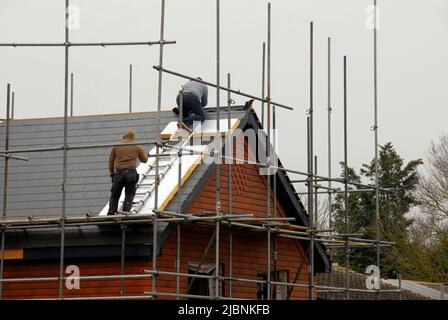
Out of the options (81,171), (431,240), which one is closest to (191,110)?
(81,171)

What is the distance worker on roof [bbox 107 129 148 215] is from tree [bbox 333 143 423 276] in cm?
2765

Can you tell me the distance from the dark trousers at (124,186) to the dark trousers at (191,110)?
3.73 metres

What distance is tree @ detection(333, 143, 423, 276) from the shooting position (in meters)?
52.2

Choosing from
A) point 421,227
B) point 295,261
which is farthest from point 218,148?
point 421,227

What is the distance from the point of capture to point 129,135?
896 inches

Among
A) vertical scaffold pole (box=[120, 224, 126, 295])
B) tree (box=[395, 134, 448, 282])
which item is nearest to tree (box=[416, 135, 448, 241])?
tree (box=[395, 134, 448, 282])

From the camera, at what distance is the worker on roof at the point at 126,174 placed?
2248 cm

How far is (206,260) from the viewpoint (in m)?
25.0

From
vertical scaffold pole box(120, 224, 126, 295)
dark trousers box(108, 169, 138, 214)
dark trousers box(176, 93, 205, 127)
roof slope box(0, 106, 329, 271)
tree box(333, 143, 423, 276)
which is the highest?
tree box(333, 143, 423, 276)

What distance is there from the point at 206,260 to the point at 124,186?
3139 millimetres

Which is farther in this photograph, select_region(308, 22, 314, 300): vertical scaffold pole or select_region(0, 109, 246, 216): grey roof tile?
select_region(308, 22, 314, 300): vertical scaffold pole

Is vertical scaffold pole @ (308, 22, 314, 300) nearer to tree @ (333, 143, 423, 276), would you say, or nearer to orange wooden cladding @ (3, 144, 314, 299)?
orange wooden cladding @ (3, 144, 314, 299)
